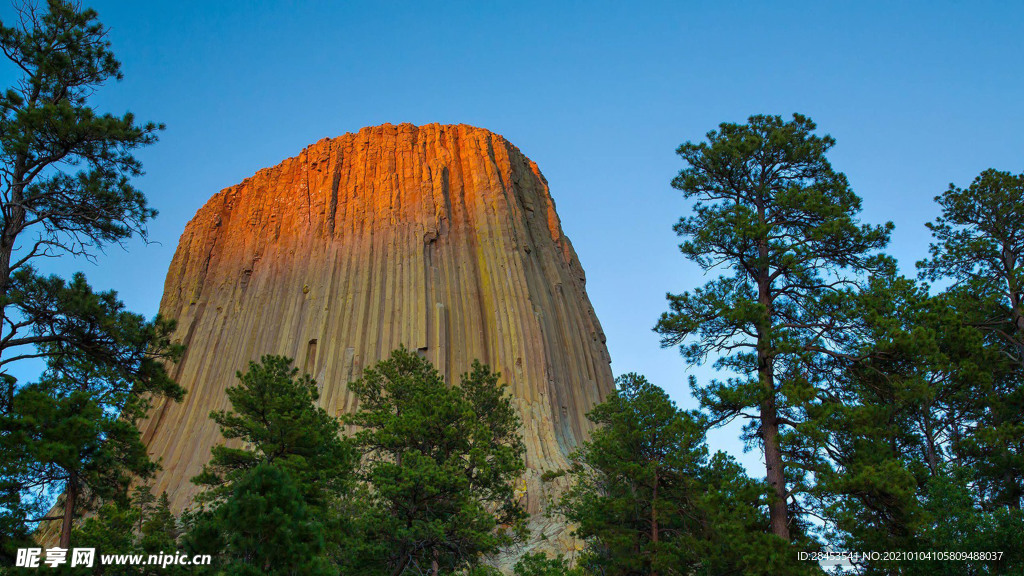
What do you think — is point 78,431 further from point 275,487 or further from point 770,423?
point 770,423

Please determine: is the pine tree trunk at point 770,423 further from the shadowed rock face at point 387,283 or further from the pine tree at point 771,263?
the shadowed rock face at point 387,283

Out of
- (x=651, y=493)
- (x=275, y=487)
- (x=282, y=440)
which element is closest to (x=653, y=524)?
(x=651, y=493)

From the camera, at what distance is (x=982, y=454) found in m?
18.2

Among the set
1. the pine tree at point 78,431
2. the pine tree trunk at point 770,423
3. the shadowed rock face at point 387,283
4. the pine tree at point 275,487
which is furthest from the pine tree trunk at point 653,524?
the shadowed rock face at point 387,283

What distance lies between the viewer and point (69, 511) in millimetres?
13242

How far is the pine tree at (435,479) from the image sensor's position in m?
17.9

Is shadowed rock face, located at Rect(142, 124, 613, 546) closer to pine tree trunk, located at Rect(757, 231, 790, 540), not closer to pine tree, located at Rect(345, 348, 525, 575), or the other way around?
pine tree, located at Rect(345, 348, 525, 575)

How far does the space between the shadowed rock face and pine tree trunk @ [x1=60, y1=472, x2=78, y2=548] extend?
932 inches

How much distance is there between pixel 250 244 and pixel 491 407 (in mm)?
37053

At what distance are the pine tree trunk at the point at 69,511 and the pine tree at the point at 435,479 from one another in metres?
6.08

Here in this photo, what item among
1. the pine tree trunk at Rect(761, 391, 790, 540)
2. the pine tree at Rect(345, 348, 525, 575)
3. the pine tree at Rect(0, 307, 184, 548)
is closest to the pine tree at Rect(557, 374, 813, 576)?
the pine tree trunk at Rect(761, 391, 790, 540)

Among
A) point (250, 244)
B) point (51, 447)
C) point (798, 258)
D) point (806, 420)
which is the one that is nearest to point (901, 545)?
point (806, 420)

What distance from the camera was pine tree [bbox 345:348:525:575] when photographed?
17875 millimetres

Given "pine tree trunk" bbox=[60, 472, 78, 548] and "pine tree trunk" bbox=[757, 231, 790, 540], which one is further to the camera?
"pine tree trunk" bbox=[757, 231, 790, 540]
